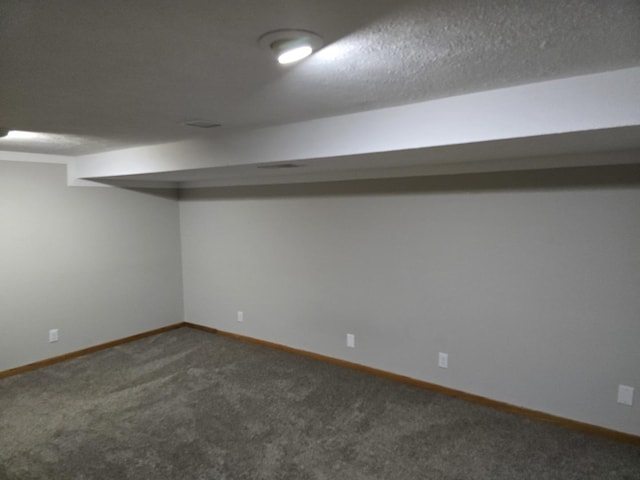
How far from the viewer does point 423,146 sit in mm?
2189

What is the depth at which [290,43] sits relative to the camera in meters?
1.27

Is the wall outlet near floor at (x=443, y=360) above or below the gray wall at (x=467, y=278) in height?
below

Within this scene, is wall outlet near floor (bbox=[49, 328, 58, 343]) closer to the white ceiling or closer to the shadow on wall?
the shadow on wall

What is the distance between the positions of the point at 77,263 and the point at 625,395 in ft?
16.5

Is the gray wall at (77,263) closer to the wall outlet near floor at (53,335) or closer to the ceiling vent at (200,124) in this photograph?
the wall outlet near floor at (53,335)

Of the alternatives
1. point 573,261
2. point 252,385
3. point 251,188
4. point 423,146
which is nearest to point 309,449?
point 252,385

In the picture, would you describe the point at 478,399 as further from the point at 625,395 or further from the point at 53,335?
the point at 53,335

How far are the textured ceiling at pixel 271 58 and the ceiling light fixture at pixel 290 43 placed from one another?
0.04 metres

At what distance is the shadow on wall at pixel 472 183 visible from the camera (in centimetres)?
274

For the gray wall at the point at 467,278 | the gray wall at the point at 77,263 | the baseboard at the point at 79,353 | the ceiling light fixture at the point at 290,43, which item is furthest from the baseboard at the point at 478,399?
the ceiling light fixture at the point at 290,43

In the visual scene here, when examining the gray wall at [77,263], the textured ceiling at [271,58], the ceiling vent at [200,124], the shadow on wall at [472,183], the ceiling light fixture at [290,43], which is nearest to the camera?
the textured ceiling at [271,58]

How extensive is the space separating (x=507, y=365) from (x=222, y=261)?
A: 328 cm

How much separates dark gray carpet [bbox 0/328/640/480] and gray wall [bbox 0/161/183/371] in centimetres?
51

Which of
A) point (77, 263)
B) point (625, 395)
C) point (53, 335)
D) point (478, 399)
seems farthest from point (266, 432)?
point (77, 263)
